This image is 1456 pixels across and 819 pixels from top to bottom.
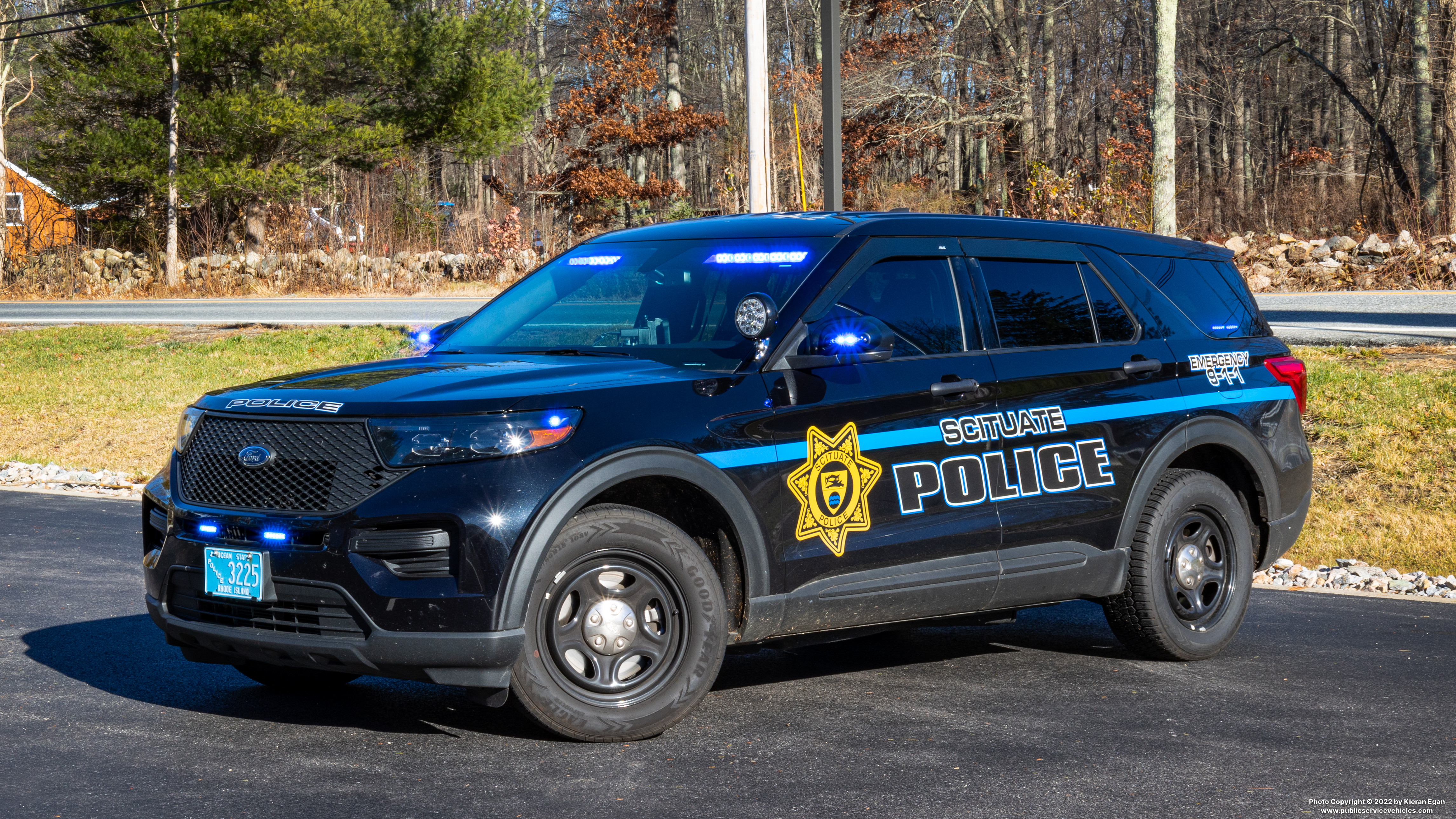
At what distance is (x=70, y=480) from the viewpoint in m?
12.6

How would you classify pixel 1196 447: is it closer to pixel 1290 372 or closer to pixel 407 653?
pixel 1290 372

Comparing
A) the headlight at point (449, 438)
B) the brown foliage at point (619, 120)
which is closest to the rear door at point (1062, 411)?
the headlight at point (449, 438)

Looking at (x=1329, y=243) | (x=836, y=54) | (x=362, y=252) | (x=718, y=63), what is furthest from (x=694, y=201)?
(x=836, y=54)

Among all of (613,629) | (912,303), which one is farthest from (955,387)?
(613,629)

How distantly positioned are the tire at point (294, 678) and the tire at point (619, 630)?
1255 mm

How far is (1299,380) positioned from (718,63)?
48.8 meters

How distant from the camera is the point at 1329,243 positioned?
2319 centimetres

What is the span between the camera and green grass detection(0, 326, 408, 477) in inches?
563

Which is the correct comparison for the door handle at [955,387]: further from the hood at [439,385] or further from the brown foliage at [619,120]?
the brown foliage at [619,120]

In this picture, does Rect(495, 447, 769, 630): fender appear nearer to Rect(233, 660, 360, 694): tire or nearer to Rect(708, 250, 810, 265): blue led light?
Rect(708, 250, 810, 265): blue led light

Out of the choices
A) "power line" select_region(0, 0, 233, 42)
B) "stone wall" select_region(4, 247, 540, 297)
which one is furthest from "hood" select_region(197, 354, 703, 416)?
"power line" select_region(0, 0, 233, 42)

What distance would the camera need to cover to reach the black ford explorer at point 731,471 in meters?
4.36

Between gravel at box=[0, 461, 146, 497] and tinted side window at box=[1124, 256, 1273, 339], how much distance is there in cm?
872

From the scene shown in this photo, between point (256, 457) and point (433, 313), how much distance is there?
772 inches
